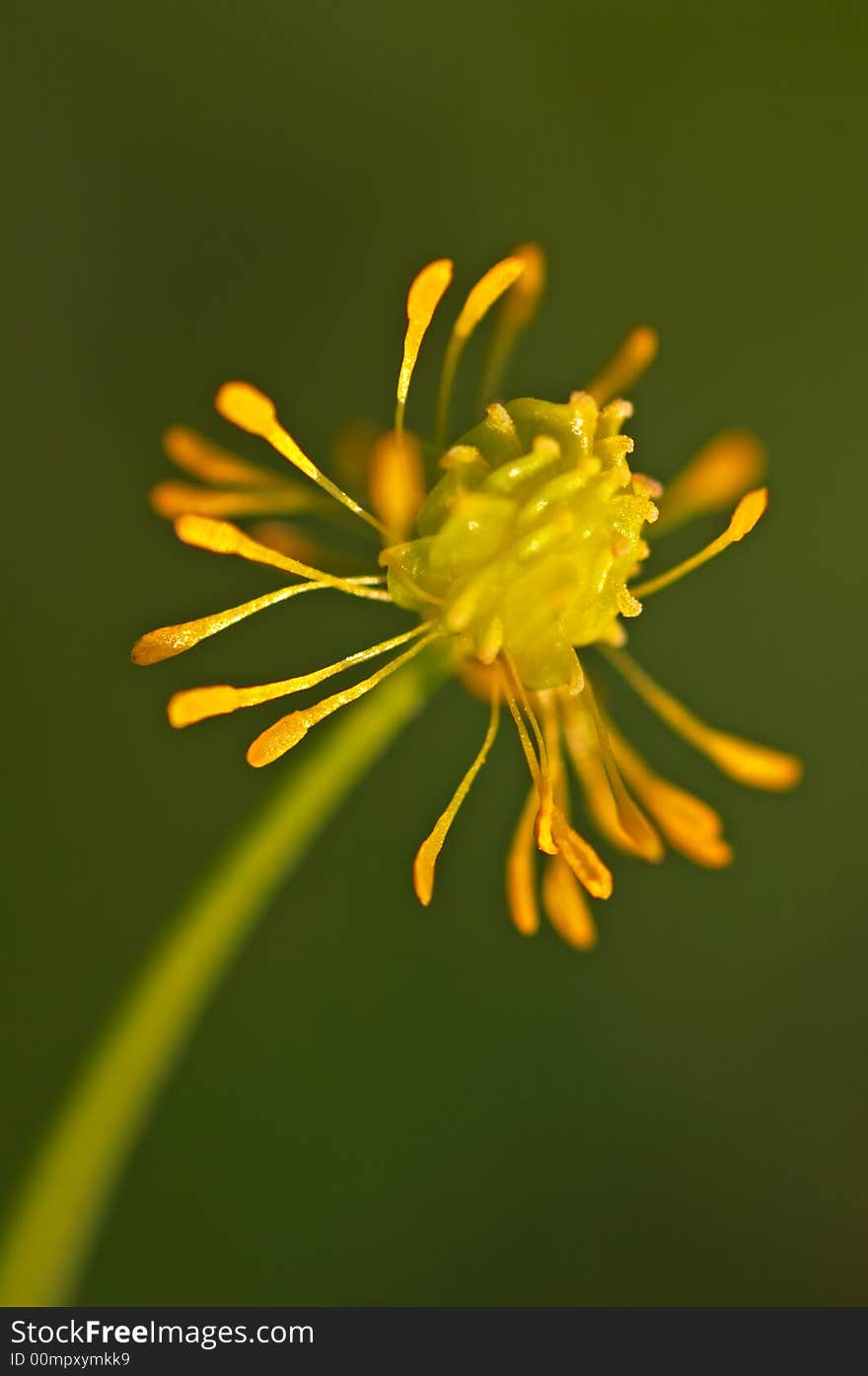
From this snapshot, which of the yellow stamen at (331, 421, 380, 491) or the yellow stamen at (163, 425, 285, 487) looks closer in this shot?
the yellow stamen at (163, 425, 285, 487)

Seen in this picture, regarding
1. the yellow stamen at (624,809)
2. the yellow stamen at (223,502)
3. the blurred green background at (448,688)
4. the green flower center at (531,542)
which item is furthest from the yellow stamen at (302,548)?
the blurred green background at (448,688)

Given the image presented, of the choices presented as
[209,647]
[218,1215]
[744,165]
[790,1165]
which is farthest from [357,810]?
[744,165]

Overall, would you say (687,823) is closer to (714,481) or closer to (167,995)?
(714,481)

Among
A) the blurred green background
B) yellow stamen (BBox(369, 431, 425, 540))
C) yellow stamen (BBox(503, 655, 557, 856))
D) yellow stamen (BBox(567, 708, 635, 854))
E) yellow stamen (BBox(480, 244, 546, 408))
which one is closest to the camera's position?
yellow stamen (BBox(503, 655, 557, 856))

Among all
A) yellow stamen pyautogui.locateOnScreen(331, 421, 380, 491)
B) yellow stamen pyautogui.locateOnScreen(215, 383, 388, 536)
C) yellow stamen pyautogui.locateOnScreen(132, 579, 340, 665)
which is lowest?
yellow stamen pyautogui.locateOnScreen(132, 579, 340, 665)

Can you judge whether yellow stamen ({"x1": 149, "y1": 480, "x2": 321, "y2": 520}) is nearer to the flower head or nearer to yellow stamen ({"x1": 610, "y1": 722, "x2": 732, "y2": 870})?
the flower head

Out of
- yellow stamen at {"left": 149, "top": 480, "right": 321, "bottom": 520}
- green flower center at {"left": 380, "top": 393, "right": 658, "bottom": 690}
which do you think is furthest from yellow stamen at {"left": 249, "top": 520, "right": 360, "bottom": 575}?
green flower center at {"left": 380, "top": 393, "right": 658, "bottom": 690}

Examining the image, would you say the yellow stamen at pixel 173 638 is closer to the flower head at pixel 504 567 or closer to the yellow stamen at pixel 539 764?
the flower head at pixel 504 567
